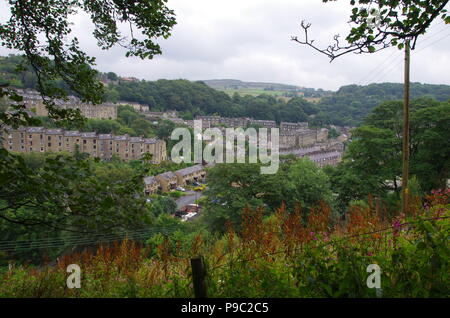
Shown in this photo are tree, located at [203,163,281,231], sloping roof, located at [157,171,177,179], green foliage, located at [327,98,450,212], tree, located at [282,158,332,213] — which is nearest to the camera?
tree, located at [203,163,281,231]

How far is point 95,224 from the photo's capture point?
2904 mm

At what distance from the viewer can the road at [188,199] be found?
33150mm

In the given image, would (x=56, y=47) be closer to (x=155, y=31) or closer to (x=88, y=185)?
(x=155, y=31)

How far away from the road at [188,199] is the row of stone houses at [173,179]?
8.98 ft

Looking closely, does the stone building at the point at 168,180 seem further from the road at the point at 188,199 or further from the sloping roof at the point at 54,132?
the sloping roof at the point at 54,132

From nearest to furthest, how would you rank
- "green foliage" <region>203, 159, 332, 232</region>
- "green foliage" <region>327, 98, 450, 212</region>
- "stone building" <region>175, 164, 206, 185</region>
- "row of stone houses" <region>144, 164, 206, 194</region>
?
"green foliage" <region>203, 159, 332, 232</region>, "green foliage" <region>327, 98, 450, 212</region>, "row of stone houses" <region>144, 164, 206, 194</region>, "stone building" <region>175, 164, 206, 185</region>

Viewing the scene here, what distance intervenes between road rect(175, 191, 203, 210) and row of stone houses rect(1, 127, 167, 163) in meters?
8.76

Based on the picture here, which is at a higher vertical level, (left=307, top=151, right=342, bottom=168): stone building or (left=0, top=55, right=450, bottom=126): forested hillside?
(left=0, top=55, right=450, bottom=126): forested hillside

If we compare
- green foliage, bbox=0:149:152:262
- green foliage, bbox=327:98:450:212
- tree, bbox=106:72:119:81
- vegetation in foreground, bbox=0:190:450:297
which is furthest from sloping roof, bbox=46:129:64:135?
tree, bbox=106:72:119:81

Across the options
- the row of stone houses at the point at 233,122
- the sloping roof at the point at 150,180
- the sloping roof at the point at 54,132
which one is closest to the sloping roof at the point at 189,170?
the sloping roof at the point at 150,180

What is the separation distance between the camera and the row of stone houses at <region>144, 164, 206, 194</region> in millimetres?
36859

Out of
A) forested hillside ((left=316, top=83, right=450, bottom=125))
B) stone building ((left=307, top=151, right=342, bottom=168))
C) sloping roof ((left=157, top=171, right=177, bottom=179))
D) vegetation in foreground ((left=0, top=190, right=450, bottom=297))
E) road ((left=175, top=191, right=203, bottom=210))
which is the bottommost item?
road ((left=175, top=191, right=203, bottom=210))

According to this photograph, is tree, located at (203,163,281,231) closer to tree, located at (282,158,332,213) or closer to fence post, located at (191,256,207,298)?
tree, located at (282,158,332,213)
